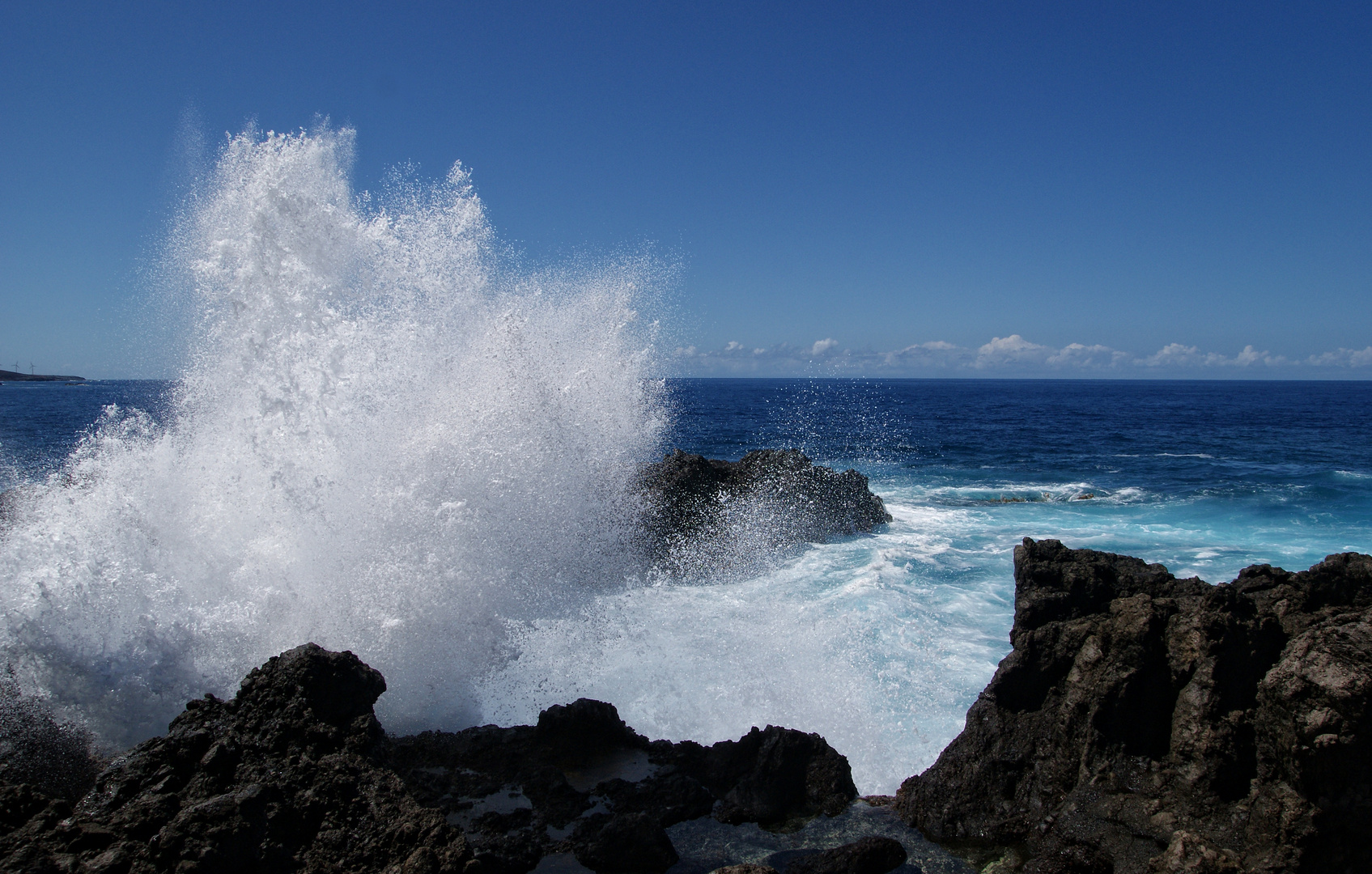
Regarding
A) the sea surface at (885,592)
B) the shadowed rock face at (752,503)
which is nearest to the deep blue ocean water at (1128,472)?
the sea surface at (885,592)

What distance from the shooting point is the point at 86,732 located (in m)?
5.72

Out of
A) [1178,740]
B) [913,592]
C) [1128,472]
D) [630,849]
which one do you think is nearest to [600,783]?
[630,849]

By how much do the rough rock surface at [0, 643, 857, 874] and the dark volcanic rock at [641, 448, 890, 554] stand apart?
6990 millimetres

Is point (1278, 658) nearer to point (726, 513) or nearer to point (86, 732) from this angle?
point (86, 732)

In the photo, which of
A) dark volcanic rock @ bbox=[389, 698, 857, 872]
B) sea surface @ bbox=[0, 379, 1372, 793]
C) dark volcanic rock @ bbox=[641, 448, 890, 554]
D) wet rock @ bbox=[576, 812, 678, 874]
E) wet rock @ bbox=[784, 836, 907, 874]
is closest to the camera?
wet rock @ bbox=[784, 836, 907, 874]

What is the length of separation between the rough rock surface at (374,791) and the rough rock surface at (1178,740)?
1.18 metres

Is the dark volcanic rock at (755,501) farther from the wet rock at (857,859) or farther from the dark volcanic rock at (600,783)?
the wet rock at (857,859)

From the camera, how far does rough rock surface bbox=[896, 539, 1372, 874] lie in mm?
3920

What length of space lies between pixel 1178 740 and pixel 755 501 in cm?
1049

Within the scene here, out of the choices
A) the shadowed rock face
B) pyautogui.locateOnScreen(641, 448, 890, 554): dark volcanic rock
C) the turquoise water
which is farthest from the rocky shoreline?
pyautogui.locateOnScreen(641, 448, 890, 554): dark volcanic rock

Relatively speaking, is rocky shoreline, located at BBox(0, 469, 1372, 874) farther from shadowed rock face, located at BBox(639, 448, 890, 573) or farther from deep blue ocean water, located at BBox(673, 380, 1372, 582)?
deep blue ocean water, located at BBox(673, 380, 1372, 582)

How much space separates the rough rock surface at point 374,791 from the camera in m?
3.94

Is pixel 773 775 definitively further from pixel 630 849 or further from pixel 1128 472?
pixel 1128 472

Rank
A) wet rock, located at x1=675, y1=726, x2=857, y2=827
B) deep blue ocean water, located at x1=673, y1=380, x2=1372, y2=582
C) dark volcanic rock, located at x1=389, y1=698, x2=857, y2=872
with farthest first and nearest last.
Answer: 1. deep blue ocean water, located at x1=673, y1=380, x2=1372, y2=582
2. wet rock, located at x1=675, y1=726, x2=857, y2=827
3. dark volcanic rock, located at x1=389, y1=698, x2=857, y2=872
